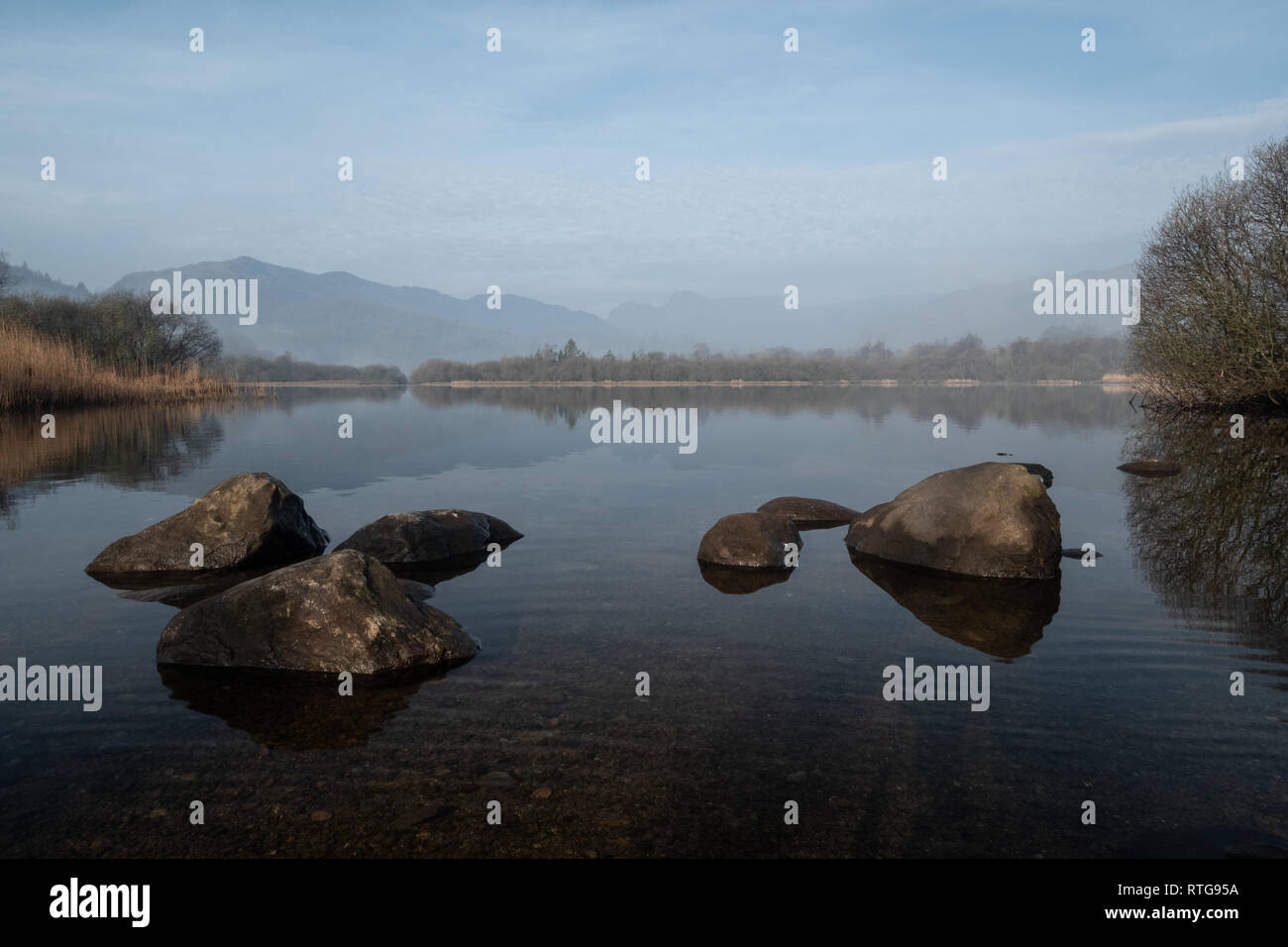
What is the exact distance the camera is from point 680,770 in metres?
5.07

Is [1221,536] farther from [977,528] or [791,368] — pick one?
[791,368]

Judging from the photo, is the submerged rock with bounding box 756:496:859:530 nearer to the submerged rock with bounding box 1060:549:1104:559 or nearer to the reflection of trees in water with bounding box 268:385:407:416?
the submerged rock with bounding box 1060:549:1104:559

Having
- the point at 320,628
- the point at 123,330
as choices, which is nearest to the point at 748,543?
the point at 320,628

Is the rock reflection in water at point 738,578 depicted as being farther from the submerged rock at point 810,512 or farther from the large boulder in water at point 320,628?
the large boulder in water at point 320,628

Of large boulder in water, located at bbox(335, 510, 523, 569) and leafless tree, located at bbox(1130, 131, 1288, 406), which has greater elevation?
leafless tree, located at bbox(1130, 131, 1288, 406)

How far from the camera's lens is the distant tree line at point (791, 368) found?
131 meters

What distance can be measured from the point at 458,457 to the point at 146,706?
1930 cm

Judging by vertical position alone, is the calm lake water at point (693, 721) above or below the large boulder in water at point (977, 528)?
below

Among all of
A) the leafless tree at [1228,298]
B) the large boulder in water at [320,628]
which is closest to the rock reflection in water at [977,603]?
the large boulder in water at [320,628]

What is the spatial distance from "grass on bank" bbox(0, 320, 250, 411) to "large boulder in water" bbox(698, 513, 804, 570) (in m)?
35.2

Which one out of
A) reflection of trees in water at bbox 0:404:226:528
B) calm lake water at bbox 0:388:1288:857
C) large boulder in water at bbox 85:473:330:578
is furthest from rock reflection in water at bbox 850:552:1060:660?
reflection of trees in water at bbox 0:404:226:528

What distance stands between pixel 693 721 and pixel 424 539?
6507 mm

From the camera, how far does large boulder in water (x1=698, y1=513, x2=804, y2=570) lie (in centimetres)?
1082

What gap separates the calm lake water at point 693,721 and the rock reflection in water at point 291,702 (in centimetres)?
4
